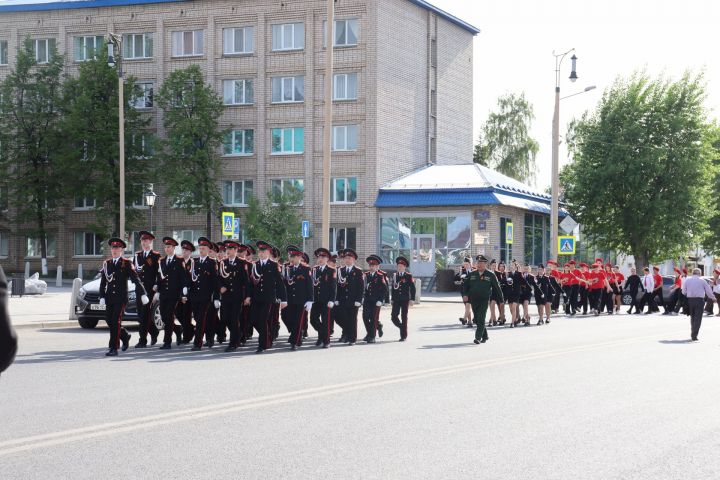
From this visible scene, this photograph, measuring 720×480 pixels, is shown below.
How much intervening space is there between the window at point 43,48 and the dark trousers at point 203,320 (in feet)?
141

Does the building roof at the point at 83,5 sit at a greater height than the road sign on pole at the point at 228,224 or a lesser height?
greater

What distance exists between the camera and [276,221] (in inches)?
1713

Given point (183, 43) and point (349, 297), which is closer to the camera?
point (349, 297)

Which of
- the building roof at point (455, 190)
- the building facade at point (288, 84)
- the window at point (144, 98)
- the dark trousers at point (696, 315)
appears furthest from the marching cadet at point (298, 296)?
the window at point (144, 98)

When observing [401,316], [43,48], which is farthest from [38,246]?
[401,316]

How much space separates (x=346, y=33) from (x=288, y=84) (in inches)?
166

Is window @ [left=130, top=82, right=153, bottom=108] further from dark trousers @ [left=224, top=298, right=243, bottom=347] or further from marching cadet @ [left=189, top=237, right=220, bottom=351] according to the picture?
dark trousers @ [left=224, top=298, right=243, bottom=347]

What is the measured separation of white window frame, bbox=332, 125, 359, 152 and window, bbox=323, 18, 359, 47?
4246 millimetres

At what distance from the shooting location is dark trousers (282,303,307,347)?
16844 millimetres

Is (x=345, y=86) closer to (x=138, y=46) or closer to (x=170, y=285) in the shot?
(x=138, y=46)

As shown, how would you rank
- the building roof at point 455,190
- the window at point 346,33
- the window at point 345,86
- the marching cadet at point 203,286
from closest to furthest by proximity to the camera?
the marching cadet at point 203,286 → the building roof at point 455,190 → the window at point 346,33 → the window at point 345,86

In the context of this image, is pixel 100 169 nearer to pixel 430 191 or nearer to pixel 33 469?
pixel 430 191

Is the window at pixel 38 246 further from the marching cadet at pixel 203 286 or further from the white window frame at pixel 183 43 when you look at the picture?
the marching cadet at pixel 203 286

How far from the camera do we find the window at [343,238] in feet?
162
